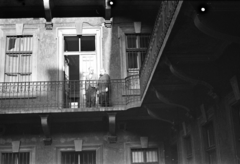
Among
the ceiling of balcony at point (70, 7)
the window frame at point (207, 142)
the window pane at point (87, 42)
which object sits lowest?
the window frame at point (207, 142)

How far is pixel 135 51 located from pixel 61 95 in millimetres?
2956

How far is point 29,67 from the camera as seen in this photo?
555 inches

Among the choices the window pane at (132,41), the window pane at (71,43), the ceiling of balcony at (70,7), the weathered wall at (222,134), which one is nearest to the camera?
the weathered wall at (222,134)

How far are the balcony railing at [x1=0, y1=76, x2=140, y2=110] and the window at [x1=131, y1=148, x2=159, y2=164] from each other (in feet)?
5.54

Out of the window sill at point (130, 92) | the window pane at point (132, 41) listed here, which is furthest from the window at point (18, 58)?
the window pane at point (132, 41)

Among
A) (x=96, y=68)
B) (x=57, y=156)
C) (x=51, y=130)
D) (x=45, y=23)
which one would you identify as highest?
(x=45, y=23)

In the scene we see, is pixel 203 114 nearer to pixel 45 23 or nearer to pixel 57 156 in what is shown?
pixel 57 156

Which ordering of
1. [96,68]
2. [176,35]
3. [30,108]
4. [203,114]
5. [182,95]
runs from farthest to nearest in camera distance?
[96,68] → [30,108] → [182,95] → [203,114] → [176,35]

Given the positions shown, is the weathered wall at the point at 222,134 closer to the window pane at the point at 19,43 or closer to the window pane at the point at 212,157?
the window pane at the point at 212,157

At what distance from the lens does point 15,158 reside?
13352mm

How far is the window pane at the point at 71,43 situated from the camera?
14.6 meters

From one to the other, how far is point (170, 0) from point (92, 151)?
7.83 metres

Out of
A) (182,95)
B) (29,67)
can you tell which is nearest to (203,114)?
(182,95)

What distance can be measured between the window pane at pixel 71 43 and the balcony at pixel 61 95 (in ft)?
5.46
